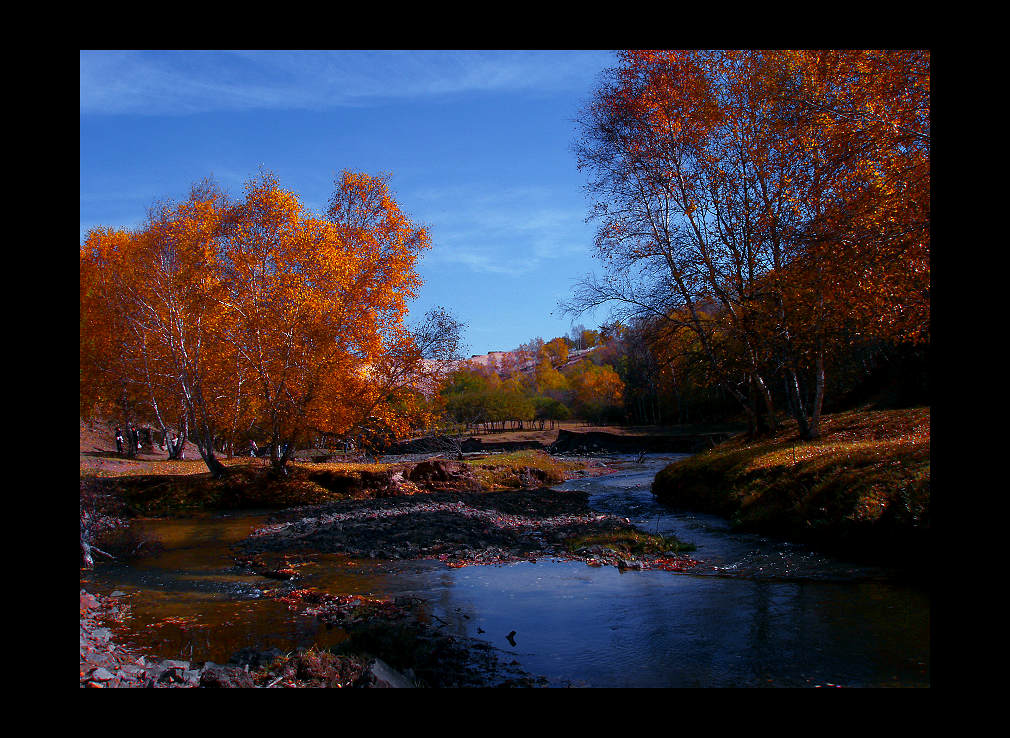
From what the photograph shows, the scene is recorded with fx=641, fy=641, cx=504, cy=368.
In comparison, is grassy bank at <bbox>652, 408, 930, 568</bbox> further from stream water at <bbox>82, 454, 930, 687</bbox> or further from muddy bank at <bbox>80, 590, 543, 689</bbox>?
muddy bank at <bbox>80, 590, 543, 689</bbox>

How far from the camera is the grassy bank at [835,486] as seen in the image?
9.27 metres

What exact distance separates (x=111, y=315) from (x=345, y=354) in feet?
31.9

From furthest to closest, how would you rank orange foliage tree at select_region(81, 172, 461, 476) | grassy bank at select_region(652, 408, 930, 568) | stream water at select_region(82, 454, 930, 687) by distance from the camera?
orange foliage tree at select_region(81, 172, 461, 476)
grassy bank at select_region(652, 408, 930, 568)
stream water at select_region(82, 454, 930, 687)

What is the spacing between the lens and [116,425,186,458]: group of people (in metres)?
35.1

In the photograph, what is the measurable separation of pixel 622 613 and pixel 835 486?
5662 mm

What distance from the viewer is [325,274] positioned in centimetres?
2131

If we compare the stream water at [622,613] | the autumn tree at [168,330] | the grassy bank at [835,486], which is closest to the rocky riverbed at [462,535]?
the stream water at [622,613]

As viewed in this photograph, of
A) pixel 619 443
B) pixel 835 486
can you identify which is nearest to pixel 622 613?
pixel 835 486

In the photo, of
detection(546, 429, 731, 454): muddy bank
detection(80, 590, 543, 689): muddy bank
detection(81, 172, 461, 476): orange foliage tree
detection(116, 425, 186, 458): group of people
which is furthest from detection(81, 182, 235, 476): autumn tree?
detection(546, 429, 731, 454): muddy bank

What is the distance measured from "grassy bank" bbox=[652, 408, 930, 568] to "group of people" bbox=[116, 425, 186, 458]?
2782 centimetres

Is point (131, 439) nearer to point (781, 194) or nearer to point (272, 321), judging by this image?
point (272, 321)

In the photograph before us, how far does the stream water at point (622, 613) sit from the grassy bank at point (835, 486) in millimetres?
578
